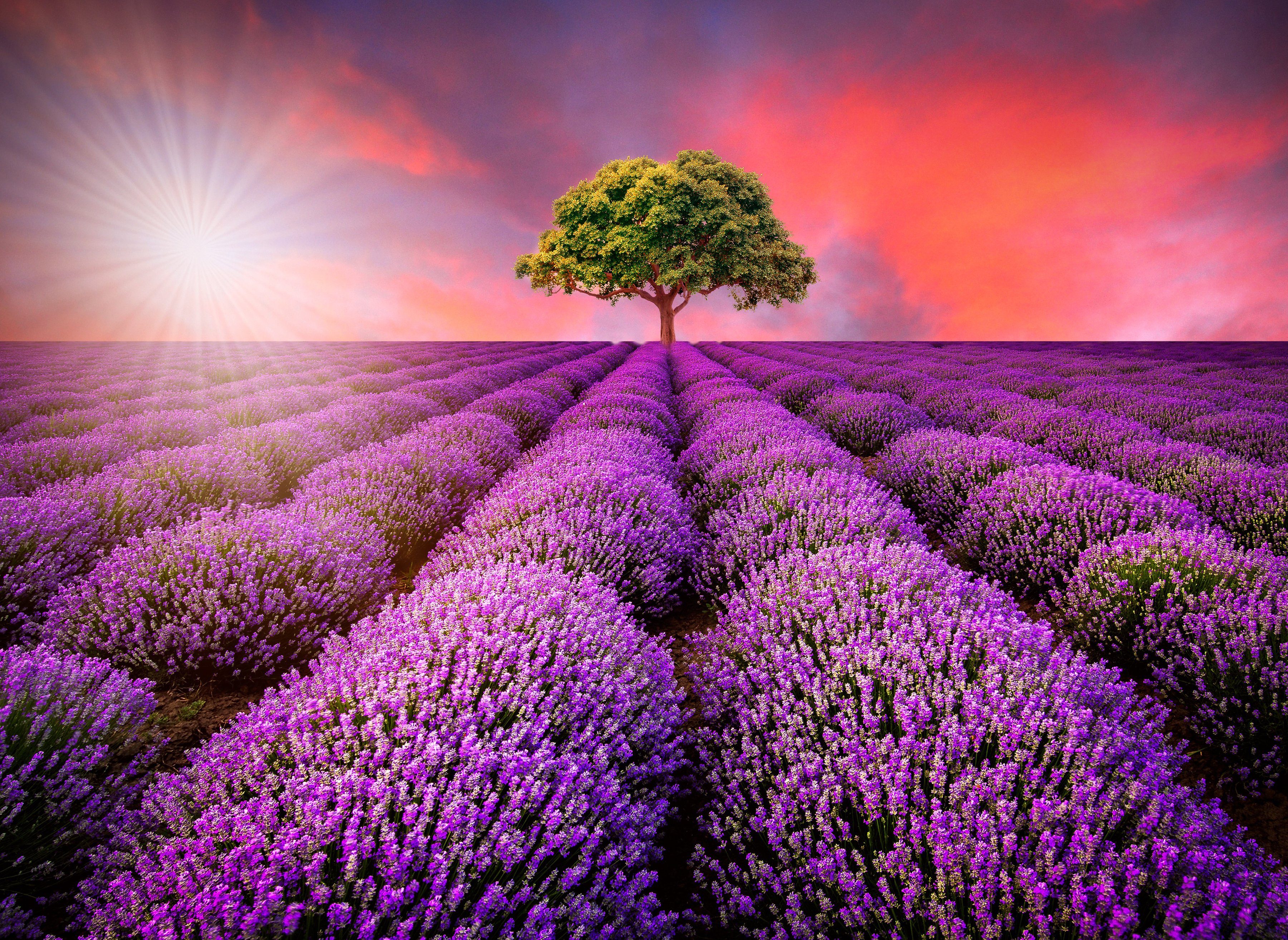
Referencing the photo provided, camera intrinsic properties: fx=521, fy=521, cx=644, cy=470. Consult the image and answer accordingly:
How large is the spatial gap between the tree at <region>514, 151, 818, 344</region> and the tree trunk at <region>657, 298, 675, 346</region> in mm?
57

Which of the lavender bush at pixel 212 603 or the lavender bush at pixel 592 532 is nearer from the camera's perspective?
the lavender bush at pixel 212 603

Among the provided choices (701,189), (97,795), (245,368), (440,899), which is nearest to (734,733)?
(440,899)

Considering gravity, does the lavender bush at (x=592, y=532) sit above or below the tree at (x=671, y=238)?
below

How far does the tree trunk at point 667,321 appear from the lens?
23125mm

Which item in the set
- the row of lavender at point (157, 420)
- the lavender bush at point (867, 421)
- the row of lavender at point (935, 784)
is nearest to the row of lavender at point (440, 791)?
the row of lavender at point (935, 784)

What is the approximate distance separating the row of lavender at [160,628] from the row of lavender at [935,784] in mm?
1737

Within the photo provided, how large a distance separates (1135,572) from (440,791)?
3083 millimetres

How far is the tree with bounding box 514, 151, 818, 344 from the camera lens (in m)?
19.3

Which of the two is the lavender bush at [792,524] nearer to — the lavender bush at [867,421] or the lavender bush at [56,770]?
the lavender bush at [56,770]

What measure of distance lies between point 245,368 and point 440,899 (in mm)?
17400

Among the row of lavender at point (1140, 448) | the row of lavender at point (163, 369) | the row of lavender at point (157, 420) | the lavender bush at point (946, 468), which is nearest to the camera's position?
the row of lavender at point (1140, 448)

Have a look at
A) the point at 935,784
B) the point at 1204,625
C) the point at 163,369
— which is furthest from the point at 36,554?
the point at 163,369

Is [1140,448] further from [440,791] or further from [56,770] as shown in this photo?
[56,770]

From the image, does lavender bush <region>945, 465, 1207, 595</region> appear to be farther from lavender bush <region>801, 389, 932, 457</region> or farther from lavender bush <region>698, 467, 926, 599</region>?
lavender bush <region>801, 389, 932, 457</region>
